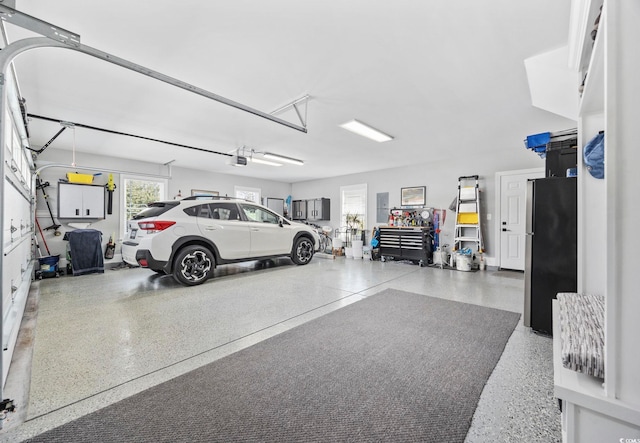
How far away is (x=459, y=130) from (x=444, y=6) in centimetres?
297

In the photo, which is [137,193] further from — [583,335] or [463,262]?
[583,335]

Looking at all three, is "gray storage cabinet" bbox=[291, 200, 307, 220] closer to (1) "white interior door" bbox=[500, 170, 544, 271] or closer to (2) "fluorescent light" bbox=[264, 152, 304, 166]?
(2) "fluorescent light" bbox=[264, 152, 304, 166]

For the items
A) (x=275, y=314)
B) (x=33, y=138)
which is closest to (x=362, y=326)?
(x=275, y=314)

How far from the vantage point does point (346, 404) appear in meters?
1.50

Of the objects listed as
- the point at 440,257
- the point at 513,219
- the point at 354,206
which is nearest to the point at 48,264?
the point at 354,206

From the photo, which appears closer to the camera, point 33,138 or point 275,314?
point 275,314

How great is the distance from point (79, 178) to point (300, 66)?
6.02m

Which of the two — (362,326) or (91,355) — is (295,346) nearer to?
(362,326)

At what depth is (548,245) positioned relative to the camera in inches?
94.3

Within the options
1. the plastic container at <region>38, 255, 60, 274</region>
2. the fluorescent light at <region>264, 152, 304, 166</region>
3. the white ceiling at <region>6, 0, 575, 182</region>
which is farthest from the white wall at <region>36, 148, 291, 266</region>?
the fluorescent light at <region>264, 152, 304, 166</region>

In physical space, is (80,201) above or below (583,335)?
above

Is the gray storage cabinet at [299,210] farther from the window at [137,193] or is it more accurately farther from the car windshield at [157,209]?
the car windshield at [157,209]

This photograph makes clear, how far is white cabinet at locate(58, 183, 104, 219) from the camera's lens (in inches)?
219

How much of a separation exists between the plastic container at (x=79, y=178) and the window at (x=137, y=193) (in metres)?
0.63
